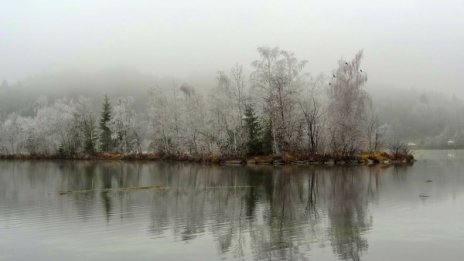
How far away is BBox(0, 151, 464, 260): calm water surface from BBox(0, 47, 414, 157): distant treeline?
33.3m

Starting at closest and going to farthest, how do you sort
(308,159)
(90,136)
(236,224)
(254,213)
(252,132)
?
(236,224)
(254,213)
(308,159)
(252,132)
(90,136)

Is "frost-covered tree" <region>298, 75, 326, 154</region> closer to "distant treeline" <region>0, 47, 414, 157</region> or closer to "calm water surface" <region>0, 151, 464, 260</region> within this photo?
"distant treeline" <region>0, 47, 414, 157</region>

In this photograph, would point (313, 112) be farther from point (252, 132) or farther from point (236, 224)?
point (236, 224)

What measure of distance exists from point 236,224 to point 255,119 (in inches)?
2023

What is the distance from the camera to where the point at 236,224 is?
56.0 feet

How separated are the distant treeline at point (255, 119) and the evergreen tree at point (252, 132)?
0.44 ft

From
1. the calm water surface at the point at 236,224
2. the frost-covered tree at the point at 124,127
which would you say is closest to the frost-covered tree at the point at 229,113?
the frost-covered tree at the point at 124,127

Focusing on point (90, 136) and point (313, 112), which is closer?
point (313, 112)


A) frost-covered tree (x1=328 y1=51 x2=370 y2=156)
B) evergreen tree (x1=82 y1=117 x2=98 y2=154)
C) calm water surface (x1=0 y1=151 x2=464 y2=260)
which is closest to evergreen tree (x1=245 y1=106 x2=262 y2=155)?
frost-covered tree (x1=328 y1=51 x2=370 y2=156)

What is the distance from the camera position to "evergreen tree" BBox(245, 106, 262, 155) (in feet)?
216

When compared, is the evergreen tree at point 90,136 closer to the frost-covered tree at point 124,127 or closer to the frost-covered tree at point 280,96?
the frost-covered tree at point 124,127

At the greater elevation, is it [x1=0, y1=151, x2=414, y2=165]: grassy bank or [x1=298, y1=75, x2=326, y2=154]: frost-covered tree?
[x1=298, y1=75, x2=326, y2=154]: frost-covered tree

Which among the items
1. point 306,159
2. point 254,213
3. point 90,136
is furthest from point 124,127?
point 254,213

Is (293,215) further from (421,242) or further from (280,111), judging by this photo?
(280,111)
